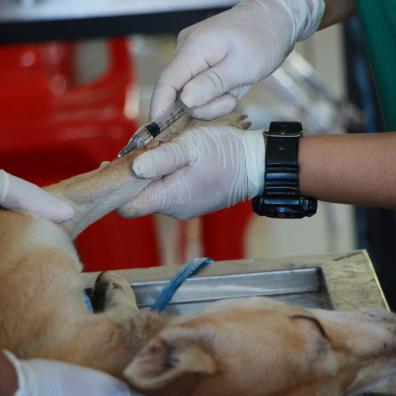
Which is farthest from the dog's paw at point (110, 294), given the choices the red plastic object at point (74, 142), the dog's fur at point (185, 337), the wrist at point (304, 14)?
the red plastic object at point (74, 142)

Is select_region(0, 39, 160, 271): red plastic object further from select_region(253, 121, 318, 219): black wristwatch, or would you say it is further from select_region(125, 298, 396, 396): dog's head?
select_region(125, 298, 396, 396): dog's head

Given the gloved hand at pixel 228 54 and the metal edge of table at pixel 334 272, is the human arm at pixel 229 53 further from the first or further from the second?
the metal edge of table at pixel 334 272

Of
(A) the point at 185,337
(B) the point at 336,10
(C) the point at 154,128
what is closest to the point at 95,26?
(B) the point at 336,10

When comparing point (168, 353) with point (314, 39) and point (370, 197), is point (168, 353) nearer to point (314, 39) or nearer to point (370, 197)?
point (370, 197)

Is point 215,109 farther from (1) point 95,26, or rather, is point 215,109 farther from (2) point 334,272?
(1) point 95,26

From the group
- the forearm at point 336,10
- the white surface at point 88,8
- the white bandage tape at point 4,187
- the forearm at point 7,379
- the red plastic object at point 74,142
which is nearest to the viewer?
the forearm at point 7,379

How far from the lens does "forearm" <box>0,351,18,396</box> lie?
95 centimetres

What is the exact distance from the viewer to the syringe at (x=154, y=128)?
137 centimetres

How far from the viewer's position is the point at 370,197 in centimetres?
137

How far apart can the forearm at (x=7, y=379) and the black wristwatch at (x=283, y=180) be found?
0.59 metres

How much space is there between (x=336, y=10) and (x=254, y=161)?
1.55 ft

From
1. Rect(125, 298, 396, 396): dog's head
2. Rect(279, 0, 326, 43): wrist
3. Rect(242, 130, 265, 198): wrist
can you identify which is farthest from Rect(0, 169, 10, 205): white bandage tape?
Rect(279, 0, 326, 43): wrist

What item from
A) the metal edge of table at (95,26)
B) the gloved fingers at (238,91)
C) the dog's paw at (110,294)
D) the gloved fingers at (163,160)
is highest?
the metal edge of table at (95,26)

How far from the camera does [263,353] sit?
105 centimetres
